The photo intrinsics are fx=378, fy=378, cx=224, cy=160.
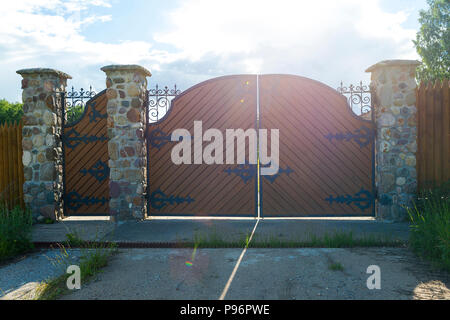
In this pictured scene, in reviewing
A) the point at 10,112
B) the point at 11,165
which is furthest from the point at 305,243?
the point at 10,112

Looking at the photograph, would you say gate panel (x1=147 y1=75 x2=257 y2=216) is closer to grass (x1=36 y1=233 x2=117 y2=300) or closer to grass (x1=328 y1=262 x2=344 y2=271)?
grass (x1=36 y1=233 x2=117 y2=300)

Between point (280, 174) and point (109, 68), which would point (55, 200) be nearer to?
point (109, 68)

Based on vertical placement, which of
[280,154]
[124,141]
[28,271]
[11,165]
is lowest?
[28,271]

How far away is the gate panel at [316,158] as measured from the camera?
22.6ft

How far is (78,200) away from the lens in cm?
723

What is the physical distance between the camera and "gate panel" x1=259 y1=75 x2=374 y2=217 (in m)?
6.89

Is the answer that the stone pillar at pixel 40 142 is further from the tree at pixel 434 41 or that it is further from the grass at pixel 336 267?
the tree at pixel 434 41

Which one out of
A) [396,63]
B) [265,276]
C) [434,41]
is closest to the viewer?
[265,276]

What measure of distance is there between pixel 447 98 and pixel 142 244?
567cm

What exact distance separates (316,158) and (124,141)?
3477 mm

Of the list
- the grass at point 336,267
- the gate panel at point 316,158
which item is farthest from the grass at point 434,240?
the gate panel at point 316,158

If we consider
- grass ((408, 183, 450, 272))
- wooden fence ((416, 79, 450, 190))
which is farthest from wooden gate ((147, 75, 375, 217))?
grass ((408, 183, 450, 272))

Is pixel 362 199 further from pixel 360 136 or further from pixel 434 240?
pixel 434 240

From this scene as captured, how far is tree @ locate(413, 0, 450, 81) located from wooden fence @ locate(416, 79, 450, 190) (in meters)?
12.1
